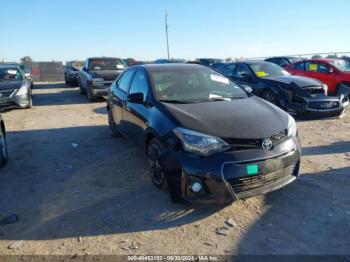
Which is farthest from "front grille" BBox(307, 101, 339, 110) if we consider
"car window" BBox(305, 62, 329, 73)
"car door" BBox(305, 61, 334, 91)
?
"car window" BBox(305, 62, 329, 73)

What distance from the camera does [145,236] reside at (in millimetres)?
3357

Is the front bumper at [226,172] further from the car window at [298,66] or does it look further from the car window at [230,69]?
the car window at [298,66]

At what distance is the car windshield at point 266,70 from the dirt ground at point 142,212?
14.4 feet

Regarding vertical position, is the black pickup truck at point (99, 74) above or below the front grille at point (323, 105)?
above

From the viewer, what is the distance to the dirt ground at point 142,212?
125 inches

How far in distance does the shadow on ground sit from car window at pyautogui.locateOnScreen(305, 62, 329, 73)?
8.72 m

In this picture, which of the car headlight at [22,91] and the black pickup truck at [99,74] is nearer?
the car headlight at [22,91]

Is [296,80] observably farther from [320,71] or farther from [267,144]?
[267,144]

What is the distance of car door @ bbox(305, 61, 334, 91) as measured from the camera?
38.9 feet

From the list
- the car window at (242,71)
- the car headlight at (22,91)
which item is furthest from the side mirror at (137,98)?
the car headlight at (22,91)

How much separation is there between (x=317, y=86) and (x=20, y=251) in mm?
7940

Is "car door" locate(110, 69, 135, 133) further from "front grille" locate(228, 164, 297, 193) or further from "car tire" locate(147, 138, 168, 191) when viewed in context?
"front grille" locate(228, 164, 297, 193)

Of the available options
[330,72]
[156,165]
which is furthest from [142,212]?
[330,72]

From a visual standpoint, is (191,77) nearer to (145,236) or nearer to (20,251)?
(145,236)
